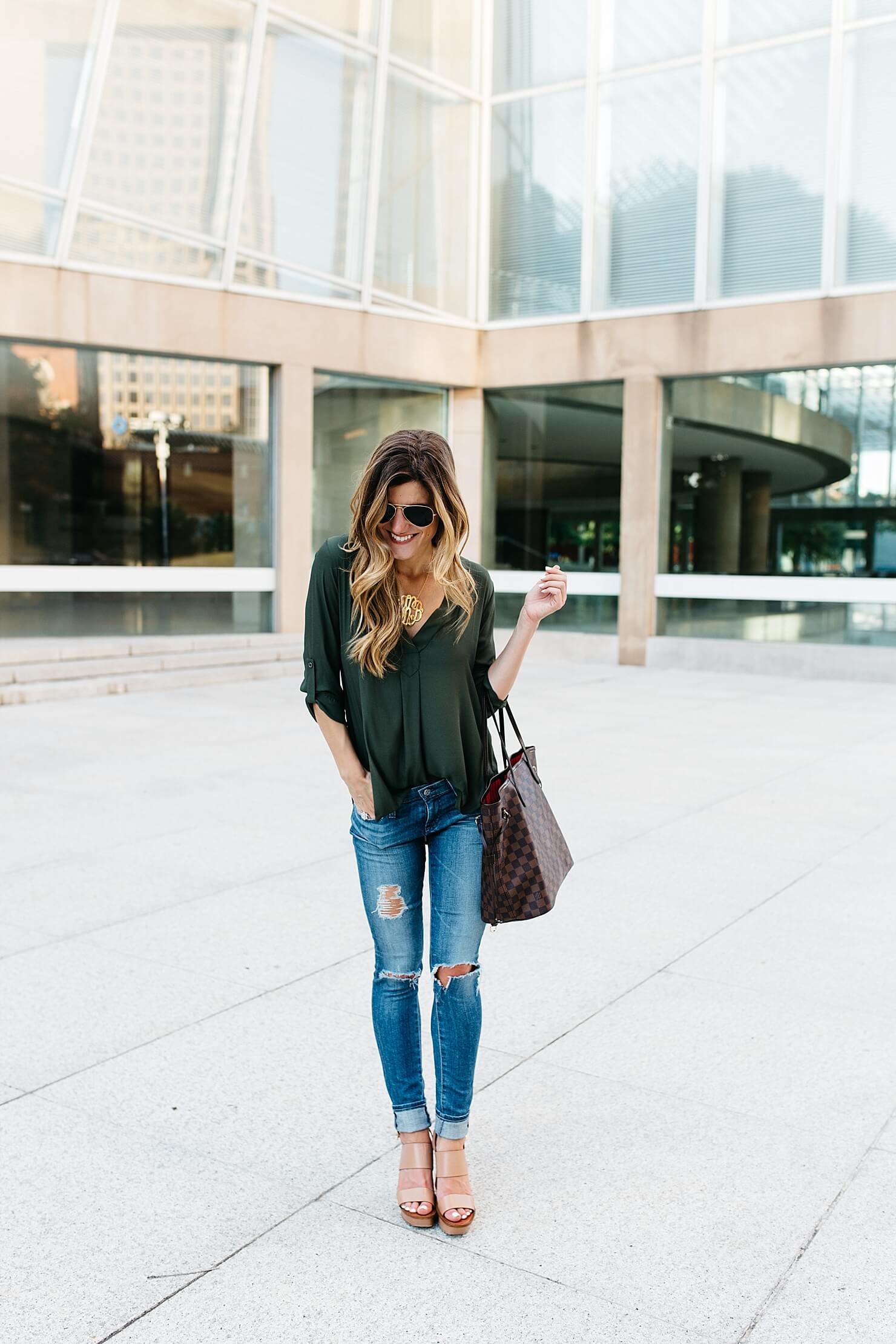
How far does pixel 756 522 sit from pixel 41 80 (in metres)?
10.7

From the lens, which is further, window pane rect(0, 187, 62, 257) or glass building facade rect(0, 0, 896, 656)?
glass building facade rect(0, 0, 896, 656)

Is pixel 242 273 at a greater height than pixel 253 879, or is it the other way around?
pixel 242 273

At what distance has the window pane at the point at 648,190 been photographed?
691 inches

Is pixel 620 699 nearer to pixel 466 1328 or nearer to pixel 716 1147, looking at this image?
pixel 716 1147

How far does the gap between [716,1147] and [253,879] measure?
313cm

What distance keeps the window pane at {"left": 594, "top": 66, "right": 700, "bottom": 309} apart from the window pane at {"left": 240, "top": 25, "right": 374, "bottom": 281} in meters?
3.48

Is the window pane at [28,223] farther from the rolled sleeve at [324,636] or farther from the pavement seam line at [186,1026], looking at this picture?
the rolled sleeve at [324,636]

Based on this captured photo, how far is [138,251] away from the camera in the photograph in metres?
16.0

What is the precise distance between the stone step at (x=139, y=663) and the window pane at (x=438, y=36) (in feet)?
29.1

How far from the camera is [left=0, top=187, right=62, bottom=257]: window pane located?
1507 cm

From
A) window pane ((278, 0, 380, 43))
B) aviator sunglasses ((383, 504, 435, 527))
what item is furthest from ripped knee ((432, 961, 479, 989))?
window pane ((278, 0, 380, 43))

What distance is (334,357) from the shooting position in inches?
703

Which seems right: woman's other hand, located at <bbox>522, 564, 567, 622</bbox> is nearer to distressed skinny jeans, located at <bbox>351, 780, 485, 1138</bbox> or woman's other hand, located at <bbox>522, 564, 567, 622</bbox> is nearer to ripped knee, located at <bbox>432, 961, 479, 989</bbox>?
distressed skinny jeans, located at <bbox>351, 780, 485, 1138</bbox>

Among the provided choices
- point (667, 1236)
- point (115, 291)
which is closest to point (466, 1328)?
point (667, 1236)
